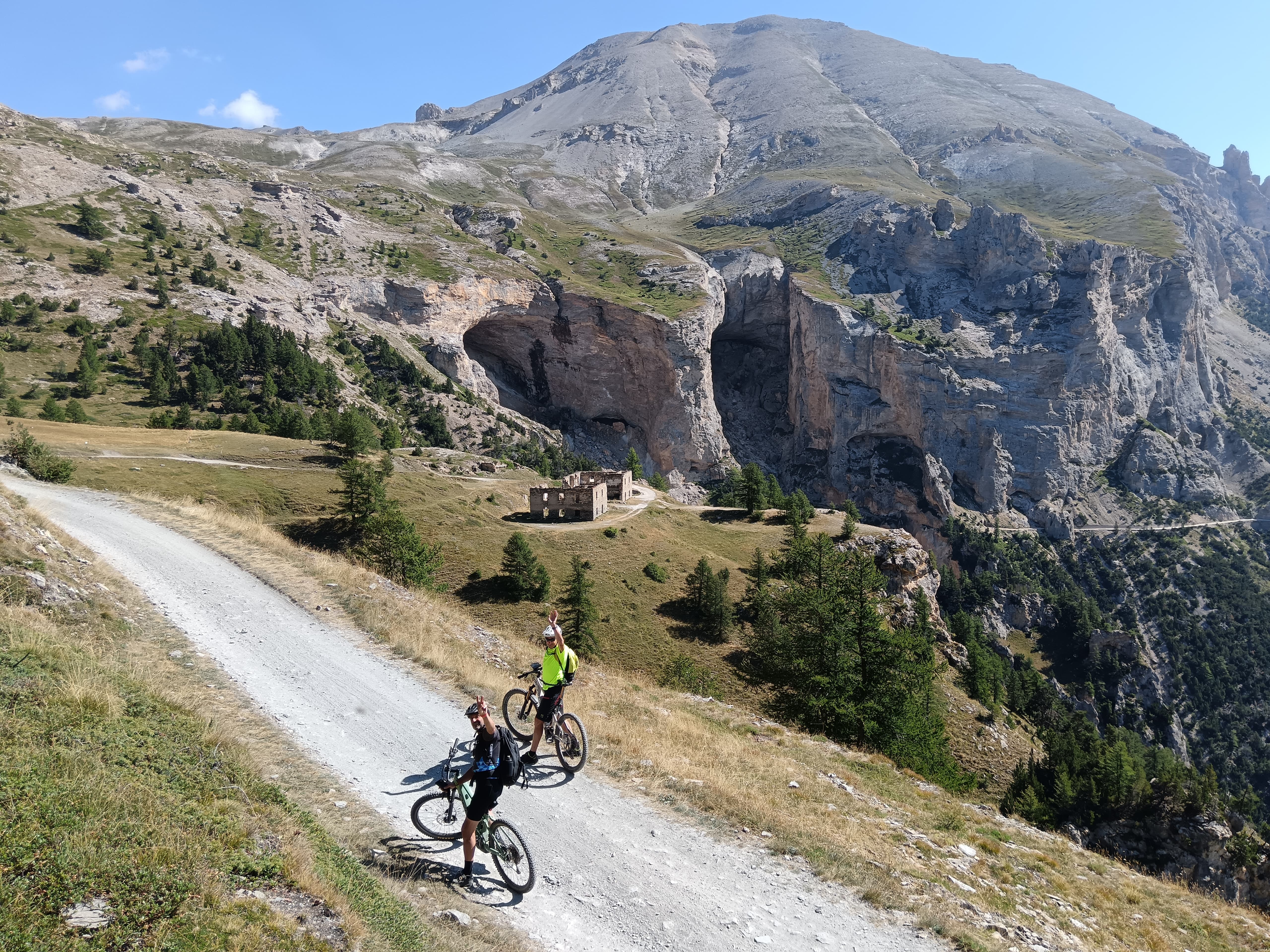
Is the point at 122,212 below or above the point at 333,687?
above

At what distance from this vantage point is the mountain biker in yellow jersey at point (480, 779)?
7664 mm

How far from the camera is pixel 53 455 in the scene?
1275 inches

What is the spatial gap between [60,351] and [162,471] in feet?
144

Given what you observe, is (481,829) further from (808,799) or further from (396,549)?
(396,549)

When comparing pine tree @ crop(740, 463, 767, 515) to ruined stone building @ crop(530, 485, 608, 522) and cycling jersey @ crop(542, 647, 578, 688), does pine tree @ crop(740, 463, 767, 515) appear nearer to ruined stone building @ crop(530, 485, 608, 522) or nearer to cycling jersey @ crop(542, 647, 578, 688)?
ruined stone building @ crop(530, 485, 608, 522)

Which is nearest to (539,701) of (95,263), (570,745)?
(570,745)

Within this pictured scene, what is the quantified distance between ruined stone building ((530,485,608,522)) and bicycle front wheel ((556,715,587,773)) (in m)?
45.7

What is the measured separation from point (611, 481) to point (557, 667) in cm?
5628

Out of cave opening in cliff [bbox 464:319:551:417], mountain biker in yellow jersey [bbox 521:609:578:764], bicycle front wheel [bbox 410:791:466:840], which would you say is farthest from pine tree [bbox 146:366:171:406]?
bicycle front wheel [bbox 410:791:466:840]

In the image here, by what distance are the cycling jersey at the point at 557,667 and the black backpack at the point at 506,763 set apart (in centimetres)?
292

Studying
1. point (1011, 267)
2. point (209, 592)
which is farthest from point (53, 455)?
point (1011, 267)

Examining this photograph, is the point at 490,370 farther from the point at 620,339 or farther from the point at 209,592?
the point at 209,592

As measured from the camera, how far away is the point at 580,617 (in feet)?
121

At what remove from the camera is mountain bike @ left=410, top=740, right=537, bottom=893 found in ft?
25.5
